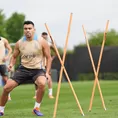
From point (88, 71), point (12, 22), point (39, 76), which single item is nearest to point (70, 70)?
point (88, 71)

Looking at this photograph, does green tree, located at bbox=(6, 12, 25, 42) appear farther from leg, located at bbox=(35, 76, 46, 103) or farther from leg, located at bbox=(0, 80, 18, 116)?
leg, located at bbox=(35, 76, 46, 103)

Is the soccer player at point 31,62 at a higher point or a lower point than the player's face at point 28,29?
lower

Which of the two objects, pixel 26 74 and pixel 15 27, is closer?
pixel 26 74

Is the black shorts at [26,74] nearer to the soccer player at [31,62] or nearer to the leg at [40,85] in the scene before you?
the soccer player at [31,62]

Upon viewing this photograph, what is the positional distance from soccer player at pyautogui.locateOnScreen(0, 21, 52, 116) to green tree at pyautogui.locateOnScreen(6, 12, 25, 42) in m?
61.2

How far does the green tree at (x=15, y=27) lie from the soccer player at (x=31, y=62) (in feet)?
201

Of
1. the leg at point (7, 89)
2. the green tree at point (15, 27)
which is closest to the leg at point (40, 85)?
the leg at point (7, 89)

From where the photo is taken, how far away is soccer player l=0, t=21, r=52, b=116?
378 inches

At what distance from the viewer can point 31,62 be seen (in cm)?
977

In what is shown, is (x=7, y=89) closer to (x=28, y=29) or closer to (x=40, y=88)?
(x=40, y=88)

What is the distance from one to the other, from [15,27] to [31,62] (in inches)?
2487

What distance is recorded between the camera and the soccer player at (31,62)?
31.5 ft

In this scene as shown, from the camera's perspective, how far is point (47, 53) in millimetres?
9625

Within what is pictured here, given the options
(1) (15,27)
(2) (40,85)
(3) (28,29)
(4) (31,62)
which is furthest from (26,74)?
(1) (15,27)
